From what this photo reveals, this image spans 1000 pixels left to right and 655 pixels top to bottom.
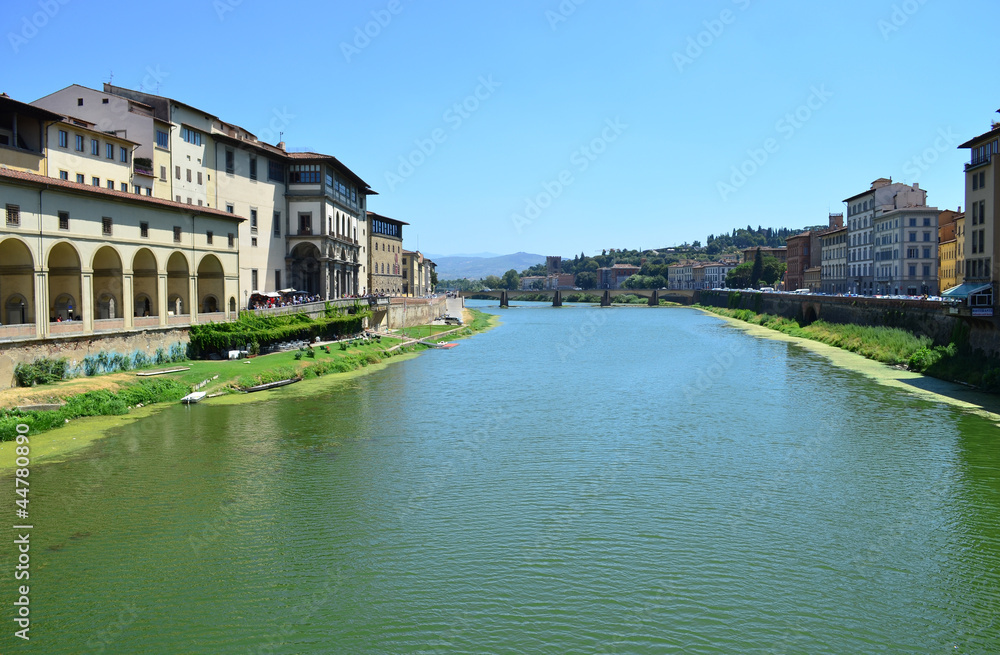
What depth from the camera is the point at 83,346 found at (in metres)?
31.9

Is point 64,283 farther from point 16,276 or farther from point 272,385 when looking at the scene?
point 272,385

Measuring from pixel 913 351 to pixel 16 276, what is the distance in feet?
162

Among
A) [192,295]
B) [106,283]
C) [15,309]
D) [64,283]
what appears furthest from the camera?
[192,295]

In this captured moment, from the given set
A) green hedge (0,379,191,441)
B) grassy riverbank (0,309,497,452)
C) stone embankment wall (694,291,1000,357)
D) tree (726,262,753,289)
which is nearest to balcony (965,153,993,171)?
stone embankment wall (694,291,1000,357)

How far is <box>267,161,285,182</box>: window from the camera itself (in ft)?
207

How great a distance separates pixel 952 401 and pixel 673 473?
1888cm

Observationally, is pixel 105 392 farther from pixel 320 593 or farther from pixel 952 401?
pixel 952 401

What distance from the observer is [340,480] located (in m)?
20.9

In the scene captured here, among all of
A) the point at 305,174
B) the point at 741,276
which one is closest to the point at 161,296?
the point at 305,174

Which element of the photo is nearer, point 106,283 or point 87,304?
point 87,304

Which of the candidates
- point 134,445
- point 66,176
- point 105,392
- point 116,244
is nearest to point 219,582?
point 134,445

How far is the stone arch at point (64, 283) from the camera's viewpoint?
35844 millimetres

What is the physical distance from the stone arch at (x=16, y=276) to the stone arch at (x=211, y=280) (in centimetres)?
1375

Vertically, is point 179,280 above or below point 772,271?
below
